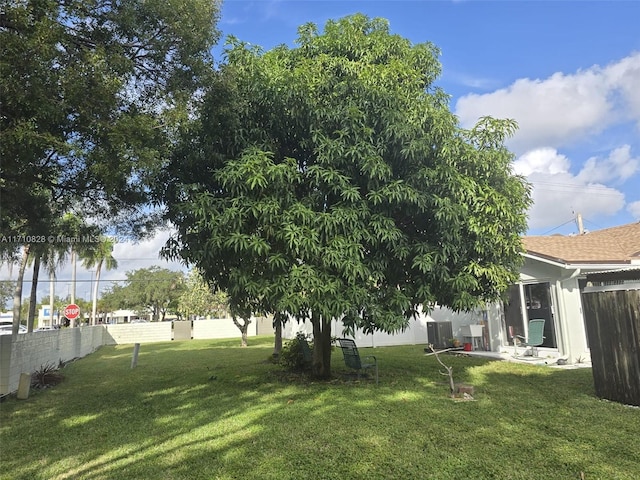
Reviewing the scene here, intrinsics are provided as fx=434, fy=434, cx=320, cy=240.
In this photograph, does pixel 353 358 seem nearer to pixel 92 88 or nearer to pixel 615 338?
pixel 615 338

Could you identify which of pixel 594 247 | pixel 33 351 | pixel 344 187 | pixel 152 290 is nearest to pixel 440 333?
pixel 594 247

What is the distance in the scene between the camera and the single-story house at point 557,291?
11219 mm

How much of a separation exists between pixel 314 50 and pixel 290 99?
182cm

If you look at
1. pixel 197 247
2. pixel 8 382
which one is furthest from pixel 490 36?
pixel 8 382

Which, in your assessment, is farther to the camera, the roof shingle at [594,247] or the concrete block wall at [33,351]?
the roof shingle at [594,247]

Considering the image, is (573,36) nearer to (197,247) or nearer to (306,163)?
(306,163)

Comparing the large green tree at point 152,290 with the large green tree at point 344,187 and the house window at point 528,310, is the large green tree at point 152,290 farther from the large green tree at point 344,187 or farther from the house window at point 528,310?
the large green tree at point 344,187

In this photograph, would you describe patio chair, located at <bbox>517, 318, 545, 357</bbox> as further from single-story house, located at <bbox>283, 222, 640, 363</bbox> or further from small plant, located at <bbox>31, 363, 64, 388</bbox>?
small plant, located at <bbox>31, 363, 64, 388</bbox>

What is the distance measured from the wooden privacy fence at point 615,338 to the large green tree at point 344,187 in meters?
2.02

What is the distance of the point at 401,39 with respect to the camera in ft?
29.4

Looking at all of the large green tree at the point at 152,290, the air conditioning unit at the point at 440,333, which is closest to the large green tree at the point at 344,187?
the air conditioning unit at the point at 440,333

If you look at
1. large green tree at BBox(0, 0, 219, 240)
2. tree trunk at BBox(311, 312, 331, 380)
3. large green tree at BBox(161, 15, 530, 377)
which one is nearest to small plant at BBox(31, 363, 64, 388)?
large green tree at BBox(0, 0, 219, 240)

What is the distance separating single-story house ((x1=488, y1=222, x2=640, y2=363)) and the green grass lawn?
1.86 m

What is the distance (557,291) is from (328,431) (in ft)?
28.4
